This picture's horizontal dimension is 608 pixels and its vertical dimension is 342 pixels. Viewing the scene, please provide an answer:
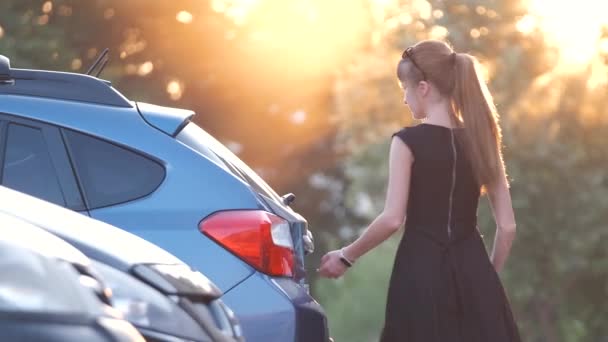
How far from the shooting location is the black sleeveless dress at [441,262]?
663 centimetres

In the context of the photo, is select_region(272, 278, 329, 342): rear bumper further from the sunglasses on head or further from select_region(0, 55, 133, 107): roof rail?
the sunglasses on head

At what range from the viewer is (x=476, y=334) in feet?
22.0

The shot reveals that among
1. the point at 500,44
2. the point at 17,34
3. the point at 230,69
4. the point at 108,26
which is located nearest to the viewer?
the point at 17,34

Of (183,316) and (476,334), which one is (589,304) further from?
(183,316)

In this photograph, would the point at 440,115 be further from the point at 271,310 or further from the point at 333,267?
the point at 271,310

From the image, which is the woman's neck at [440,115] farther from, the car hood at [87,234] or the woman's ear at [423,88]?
the car hood at [87,234]

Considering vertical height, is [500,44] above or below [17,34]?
above

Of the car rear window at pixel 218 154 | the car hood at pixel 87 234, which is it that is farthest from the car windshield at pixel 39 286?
the car rear window at pixel 218 154

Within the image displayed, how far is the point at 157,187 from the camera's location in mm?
5879

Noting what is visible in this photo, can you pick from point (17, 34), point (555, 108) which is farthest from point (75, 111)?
point (555, 108)

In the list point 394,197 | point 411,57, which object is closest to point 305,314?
point 394,197

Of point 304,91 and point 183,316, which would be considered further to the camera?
point 304,91

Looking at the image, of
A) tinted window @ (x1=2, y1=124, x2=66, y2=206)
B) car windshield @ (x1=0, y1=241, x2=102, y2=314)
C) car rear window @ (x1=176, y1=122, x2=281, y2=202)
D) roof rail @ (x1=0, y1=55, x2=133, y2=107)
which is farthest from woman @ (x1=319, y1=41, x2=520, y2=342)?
car windshield @ (x1=0, y1=241, x2=102, y2=314)

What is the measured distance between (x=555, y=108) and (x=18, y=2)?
37.4ft
